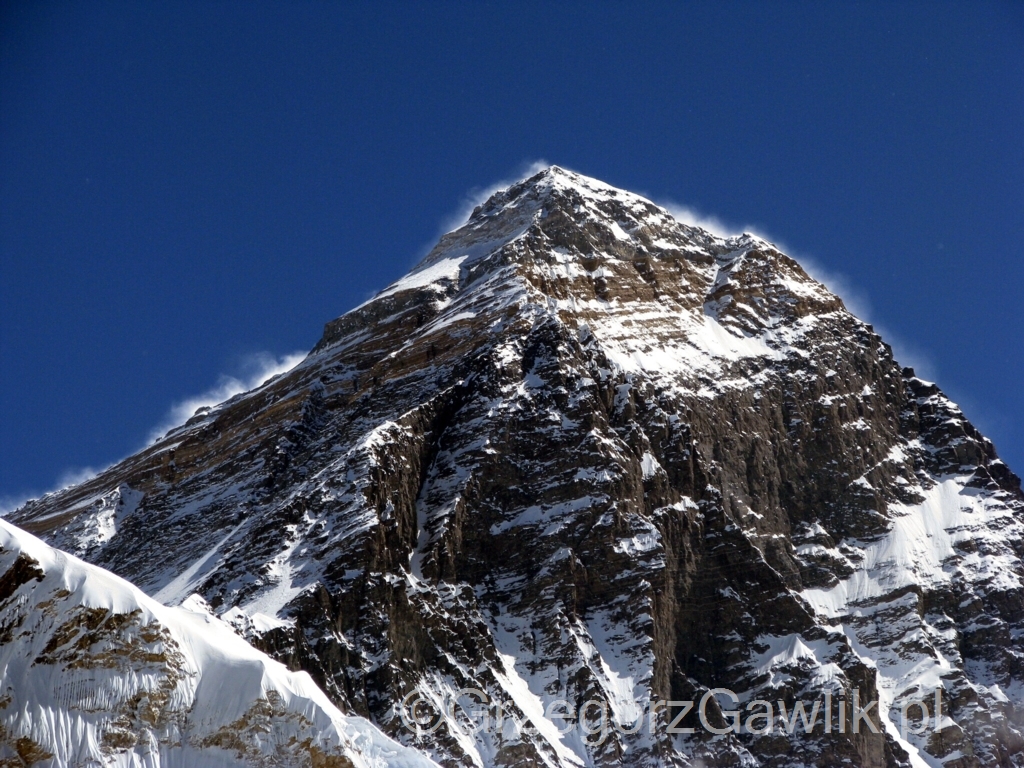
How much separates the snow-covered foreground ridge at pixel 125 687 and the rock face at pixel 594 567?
2669 inches

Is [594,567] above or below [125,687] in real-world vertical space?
above

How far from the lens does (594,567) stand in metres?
160

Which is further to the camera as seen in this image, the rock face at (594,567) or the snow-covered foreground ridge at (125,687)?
the rock face at (594,567)

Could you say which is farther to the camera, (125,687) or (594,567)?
(594,567)

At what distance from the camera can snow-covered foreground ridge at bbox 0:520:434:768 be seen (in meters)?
64.7

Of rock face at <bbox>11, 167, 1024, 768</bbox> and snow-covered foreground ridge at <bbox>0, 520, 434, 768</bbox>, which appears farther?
rock face at <bbox>11, 167, 1024, 768</bbox>

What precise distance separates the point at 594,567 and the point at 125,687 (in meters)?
96.5

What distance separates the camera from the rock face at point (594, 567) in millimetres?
146500

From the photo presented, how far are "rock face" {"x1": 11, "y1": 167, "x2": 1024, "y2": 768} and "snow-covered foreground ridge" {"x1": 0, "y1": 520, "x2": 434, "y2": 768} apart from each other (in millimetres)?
67793

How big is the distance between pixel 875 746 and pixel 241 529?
230 ft

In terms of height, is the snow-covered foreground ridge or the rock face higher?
the rock face

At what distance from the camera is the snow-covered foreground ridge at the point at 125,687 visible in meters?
64.7

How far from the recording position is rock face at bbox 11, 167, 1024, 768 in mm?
146500

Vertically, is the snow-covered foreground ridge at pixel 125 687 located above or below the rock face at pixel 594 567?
below
